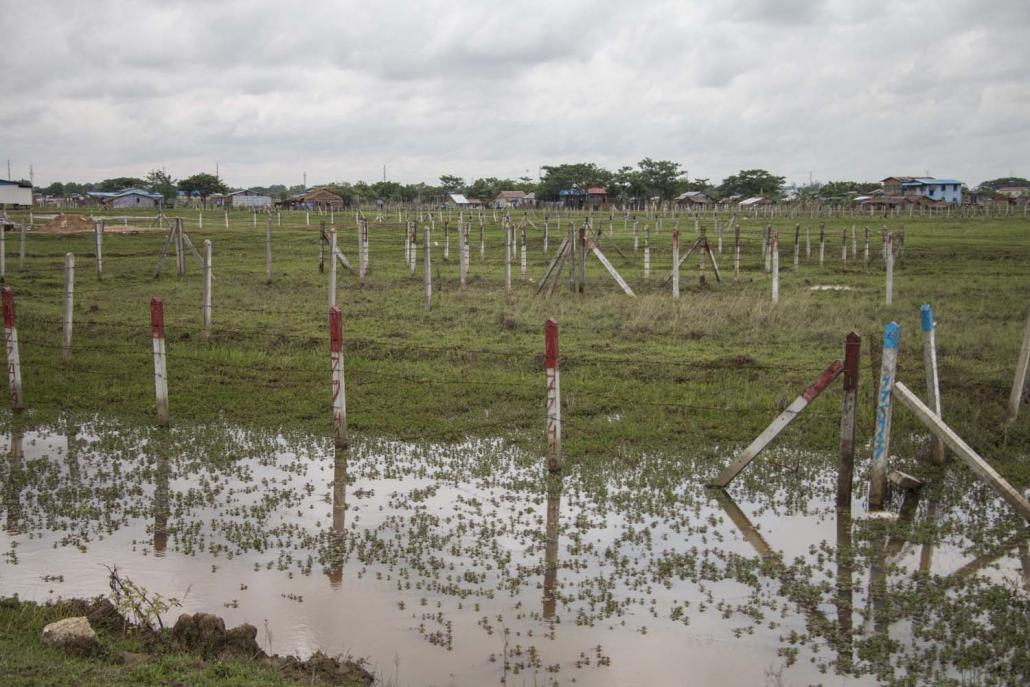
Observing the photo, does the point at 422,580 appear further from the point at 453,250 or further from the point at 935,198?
the point at 935,198

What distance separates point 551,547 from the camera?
28.6 ft

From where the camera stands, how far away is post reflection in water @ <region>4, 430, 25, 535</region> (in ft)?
30.6

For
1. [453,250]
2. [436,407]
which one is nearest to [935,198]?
[453,250]

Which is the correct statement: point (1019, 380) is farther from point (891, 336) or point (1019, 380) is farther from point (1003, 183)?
point (1003, 183)

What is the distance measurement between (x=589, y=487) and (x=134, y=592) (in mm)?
4608

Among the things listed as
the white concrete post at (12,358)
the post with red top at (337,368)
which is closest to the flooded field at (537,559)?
the post with red top at (337,368)

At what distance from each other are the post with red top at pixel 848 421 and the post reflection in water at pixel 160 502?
6.30 m

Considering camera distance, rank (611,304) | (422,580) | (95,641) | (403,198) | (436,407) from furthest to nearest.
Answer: (403,198), (611,304), (436,407), (422,580), (95,641)

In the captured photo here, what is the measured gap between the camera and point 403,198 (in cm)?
11875

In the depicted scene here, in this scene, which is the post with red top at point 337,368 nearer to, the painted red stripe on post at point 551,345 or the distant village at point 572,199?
the painted red stripe on post at point 551,345

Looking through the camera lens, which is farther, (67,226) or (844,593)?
(67,226)

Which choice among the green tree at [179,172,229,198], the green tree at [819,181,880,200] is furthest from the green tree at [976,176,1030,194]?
the green tree at [179,172,229,198]

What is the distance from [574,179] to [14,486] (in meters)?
105

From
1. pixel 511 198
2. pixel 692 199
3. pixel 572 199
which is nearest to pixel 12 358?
pixel 572 199
